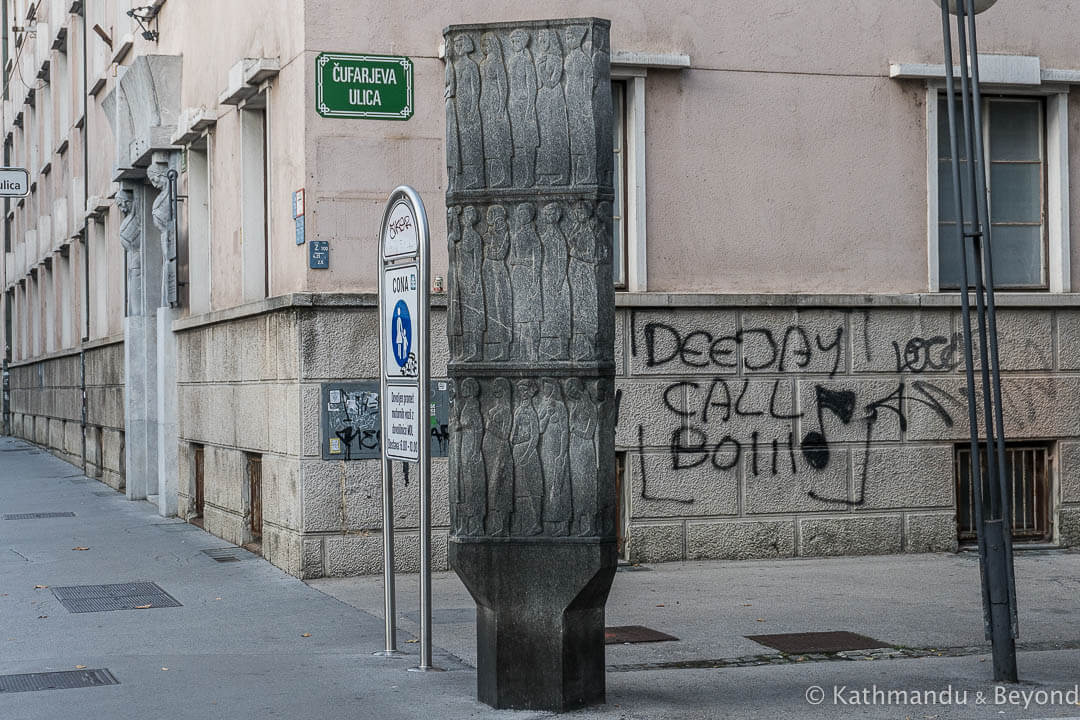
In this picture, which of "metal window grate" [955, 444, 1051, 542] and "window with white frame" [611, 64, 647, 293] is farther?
"metal window grate" [955, 444, 1051, 542]

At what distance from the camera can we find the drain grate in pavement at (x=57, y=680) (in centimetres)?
696

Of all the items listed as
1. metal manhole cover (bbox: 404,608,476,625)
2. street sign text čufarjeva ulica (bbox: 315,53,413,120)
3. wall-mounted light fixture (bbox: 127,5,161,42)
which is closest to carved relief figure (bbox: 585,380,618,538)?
metal manhole cover (bbox: 404,608,476,625)

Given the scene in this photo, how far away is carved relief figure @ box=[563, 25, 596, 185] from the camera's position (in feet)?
21.0

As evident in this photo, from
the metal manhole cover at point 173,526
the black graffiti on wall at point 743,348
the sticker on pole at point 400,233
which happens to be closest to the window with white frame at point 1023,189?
the black graffiti on wall at point 743,348

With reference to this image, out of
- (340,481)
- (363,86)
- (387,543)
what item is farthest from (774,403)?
(387,543)

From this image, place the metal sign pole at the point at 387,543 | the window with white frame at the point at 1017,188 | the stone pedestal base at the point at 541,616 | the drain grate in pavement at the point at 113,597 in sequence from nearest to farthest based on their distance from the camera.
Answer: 1. the stone pedestal base at the point at 541,616
2. the metal sign pole at the point at 387,543
3. the drain grate in pavement at the point at 113,597
4. the window with white frame at the point at 1017,188

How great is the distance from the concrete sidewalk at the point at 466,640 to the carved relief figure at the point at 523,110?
2.39 m

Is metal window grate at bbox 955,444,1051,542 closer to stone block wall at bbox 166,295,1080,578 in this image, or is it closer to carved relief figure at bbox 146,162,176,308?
stone block wall at bbox 166,295,1080,578

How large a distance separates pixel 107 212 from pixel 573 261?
16336 mm

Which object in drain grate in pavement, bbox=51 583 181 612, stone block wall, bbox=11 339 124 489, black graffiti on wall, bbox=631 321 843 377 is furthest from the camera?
stone block wall, bbox=11 339 124 489

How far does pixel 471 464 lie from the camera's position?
648 cm

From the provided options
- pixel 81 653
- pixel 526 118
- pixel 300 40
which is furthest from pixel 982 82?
pixel 81 653

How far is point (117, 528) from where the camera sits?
48.1 feet

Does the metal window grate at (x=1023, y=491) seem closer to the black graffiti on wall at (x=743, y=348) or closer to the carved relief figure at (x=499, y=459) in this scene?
the black graffiti on wall at (x=743, y=348)
